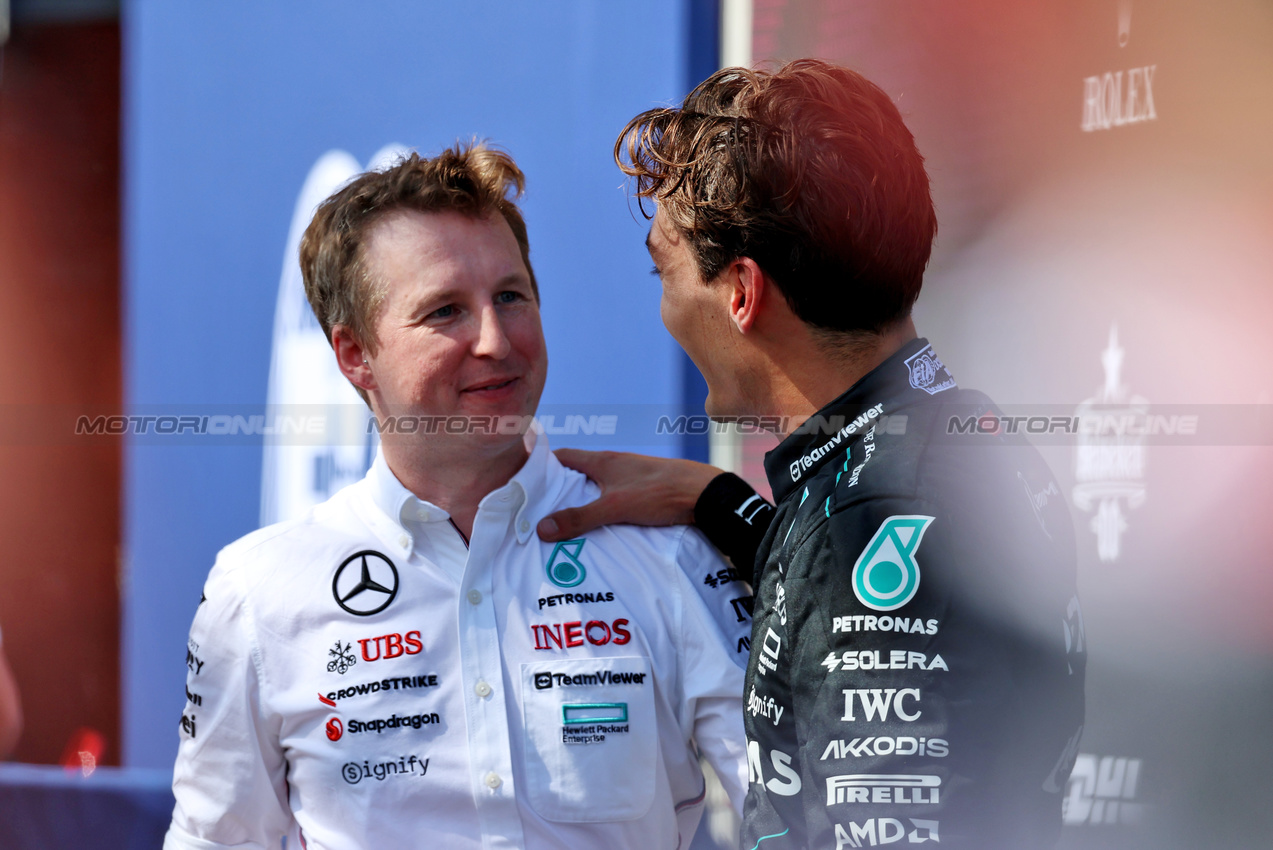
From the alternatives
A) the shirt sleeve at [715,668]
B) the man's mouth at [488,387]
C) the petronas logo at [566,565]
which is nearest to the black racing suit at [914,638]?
the shirt sleeve at [715,668]

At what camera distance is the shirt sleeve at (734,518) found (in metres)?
1.56

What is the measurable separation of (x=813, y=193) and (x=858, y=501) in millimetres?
369

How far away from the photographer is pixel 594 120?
242cm

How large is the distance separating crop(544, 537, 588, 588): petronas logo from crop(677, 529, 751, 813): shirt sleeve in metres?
0.16

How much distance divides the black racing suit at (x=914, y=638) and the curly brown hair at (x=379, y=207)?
0.84 m

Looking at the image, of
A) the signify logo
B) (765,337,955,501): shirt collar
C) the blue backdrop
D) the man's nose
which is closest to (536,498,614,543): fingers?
the man's nose

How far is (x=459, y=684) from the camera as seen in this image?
1524 mm

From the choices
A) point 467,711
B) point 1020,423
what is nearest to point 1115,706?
point 1020,423

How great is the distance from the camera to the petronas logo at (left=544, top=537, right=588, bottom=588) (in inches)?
63.5

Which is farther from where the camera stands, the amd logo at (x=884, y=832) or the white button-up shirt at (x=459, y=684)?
the white button-up shirt at (x=459, y=684)

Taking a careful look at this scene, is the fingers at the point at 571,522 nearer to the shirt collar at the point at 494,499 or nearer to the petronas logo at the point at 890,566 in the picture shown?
the shirt collar at the point at 494,499

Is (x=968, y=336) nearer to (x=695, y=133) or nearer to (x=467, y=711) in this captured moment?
(x=695, y=133)

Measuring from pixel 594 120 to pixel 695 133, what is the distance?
1.28m

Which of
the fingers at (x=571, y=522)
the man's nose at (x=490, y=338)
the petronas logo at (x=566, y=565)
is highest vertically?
the man's nose at (x=490, y=338)
